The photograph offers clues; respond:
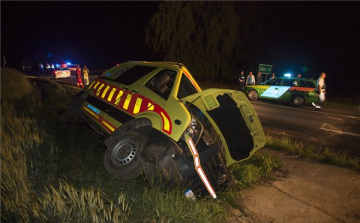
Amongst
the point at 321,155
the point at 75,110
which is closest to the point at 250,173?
the point at 321,155

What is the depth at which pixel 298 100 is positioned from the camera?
511 inches

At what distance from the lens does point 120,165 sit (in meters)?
3.51

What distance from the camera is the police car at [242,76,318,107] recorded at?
499 inches

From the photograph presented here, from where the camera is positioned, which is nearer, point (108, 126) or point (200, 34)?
point (108, 126)

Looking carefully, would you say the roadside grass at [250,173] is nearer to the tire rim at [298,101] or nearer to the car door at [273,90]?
the tire rim at [298,101]

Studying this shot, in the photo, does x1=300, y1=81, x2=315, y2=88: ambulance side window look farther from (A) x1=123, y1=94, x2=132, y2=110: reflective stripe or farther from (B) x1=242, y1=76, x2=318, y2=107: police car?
(A) x1=123, y1=94, x2=132, y2=110: reflective stripe

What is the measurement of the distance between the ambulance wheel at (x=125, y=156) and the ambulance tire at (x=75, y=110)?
2.07 metres

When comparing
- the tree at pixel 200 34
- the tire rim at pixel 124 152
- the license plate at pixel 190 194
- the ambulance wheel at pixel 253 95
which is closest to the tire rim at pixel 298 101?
the ambulance wheel at pixel 253 95

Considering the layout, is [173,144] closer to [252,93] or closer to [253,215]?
[253,215]

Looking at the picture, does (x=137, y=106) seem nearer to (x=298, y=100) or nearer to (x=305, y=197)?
(x=305, y=197)

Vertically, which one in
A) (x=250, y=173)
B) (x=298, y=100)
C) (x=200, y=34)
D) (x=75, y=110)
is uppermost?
(x=200, y=34)

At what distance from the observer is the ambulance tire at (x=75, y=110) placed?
17.3 ft

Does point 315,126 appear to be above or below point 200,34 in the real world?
below

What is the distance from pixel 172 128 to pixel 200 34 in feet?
62.4
